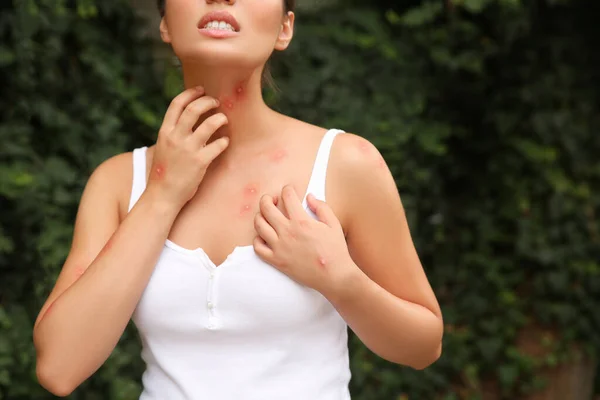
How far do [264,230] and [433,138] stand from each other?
203 cm

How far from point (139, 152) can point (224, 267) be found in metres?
0.34

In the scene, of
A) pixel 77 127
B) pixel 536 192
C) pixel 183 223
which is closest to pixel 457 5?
pixel 536 192

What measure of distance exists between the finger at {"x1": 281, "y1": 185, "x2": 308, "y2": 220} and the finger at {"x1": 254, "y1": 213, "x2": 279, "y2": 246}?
1.6 inches

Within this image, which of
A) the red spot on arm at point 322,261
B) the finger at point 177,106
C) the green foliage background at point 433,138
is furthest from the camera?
the green foliage background at point 433,138

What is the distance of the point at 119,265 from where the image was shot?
1.35 metres

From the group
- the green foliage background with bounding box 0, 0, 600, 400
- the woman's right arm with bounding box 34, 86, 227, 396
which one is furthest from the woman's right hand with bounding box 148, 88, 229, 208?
the green foliage background with bounding box 0, 0, 600, 400

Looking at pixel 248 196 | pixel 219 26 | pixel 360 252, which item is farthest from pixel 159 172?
pixel 360 252

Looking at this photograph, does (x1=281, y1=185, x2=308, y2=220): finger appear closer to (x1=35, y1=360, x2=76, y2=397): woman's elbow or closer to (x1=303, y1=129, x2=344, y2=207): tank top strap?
(x1=303, y1=129, x2=344, y2=207): tank top strap

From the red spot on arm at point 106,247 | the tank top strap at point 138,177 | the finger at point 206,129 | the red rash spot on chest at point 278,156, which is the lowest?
the red spot on arm at point 106,247

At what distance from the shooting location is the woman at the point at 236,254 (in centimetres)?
135

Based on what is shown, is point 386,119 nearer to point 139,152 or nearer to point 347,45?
point 347,45

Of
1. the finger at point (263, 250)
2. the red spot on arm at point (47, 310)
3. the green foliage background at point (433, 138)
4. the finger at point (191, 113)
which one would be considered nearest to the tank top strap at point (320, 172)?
the finger at point (263, 250)

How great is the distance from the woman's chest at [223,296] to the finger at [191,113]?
8.4 inches

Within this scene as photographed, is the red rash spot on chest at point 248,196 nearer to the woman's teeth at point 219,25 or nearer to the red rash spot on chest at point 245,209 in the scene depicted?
the red rash spot on chest at point 245,209
